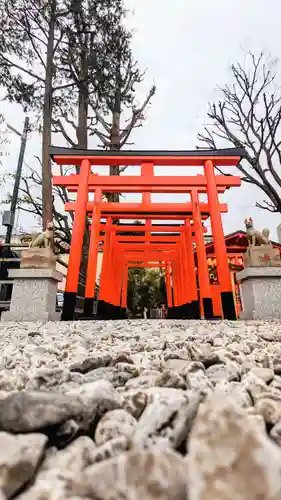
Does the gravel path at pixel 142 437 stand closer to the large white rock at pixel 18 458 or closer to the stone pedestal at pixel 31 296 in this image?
the large white rock at pixel 18 458

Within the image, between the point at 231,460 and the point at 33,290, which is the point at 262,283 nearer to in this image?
the point at 33,290

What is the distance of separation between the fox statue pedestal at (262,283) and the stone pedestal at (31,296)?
9.34 ft

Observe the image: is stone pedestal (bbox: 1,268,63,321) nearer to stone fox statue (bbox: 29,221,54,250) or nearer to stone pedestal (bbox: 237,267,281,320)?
stone fox statue (bbox: 29,221,54,250)

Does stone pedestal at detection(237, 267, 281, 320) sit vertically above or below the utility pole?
below

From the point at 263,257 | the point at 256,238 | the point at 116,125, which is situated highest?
the point at 116,125

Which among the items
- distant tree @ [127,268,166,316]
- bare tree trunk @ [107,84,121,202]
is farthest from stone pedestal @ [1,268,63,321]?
distant tree @ [127,268,166,316]

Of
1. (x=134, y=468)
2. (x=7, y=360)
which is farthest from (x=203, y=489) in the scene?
(x=7, y=360)

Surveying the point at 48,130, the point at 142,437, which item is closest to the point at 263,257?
the point at 142,437

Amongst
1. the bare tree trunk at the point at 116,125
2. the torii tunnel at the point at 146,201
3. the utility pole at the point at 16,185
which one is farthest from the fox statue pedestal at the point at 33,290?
the bare tree trunk at the point at 116,125

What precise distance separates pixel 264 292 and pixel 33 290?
325 centimetres

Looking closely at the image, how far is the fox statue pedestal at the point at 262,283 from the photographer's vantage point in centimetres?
402

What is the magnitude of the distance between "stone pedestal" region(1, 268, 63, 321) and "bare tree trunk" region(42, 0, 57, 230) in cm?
229

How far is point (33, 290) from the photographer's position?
13.4ft

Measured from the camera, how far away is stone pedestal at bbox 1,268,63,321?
4.01 m
